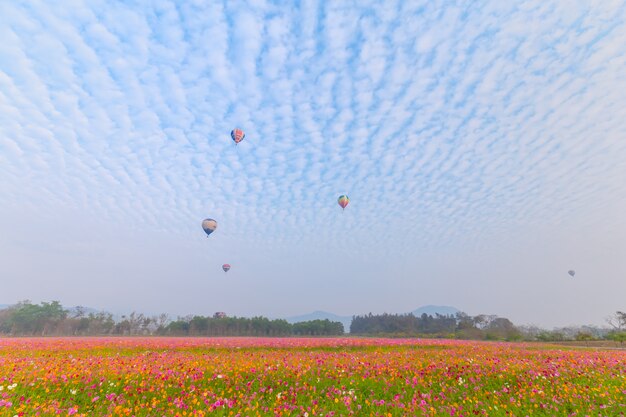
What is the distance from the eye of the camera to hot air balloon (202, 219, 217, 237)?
31609 mm

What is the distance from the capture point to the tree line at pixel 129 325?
63.2 metres

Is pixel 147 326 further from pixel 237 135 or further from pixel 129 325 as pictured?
pixel 237 135

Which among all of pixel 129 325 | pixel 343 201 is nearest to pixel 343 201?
pixel 343 201

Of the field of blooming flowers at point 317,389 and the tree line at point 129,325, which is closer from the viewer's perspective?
the field of blooming flowers at point 317,389

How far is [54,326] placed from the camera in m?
63.7

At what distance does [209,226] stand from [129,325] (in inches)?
1943

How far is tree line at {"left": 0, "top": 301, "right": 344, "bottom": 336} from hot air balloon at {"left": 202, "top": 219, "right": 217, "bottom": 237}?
129ft

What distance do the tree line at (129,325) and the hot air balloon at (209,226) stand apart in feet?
129

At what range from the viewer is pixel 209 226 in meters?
31.6

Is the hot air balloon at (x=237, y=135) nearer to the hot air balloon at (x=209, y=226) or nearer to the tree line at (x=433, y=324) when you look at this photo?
the hot air balloon at (x=209, y=226)

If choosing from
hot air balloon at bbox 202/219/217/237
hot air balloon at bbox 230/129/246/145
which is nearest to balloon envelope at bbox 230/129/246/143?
hot air balloon at bbox 230/129/246/145

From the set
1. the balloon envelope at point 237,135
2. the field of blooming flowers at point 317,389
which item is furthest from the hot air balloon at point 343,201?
the field of blooming flowers at point 317,389

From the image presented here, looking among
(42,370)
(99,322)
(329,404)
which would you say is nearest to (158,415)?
(329,404)

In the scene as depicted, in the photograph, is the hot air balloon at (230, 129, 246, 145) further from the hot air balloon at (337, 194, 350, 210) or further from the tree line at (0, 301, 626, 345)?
the tree line at (0, 301, 626, 345)
